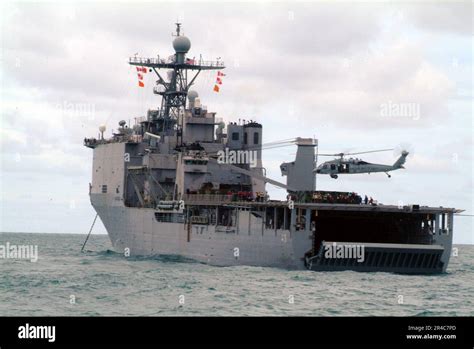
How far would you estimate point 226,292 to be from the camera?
132 feet

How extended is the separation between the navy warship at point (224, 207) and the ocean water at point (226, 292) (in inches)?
58.9

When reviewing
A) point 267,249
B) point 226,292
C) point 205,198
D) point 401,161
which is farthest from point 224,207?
point 226,292

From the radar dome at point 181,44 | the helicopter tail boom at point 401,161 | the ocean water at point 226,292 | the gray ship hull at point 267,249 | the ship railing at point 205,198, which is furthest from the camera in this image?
the radar dome at point 181,44

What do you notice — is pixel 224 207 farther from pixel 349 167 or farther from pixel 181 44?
pixel 181 44

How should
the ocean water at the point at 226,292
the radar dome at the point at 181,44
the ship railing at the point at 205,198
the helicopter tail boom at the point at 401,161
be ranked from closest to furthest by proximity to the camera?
the ocean water at the point at 226,292 → the helicopter tail boom at the point at 401,161 → the ship railing at the point at 205,198 → the radar dome at the point at 181,44

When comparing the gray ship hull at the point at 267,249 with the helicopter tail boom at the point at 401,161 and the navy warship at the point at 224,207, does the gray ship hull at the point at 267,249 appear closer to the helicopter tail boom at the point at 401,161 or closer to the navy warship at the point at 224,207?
the navy warship at the point at 224,207

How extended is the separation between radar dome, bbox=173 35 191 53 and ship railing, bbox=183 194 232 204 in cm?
1647

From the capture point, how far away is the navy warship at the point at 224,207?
49094 millimetres

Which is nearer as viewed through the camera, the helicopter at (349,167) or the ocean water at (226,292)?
the ocean water at (226,292)

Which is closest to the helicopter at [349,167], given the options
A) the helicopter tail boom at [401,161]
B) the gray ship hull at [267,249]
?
the helicopter tail boom at [401,161]

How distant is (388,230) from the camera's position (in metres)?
52.7

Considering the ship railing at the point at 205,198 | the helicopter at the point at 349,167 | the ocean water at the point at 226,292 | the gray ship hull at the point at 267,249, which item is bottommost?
the ocean water at the point at 226,292

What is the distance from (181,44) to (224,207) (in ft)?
64.9
